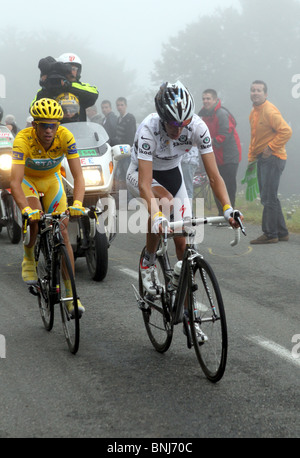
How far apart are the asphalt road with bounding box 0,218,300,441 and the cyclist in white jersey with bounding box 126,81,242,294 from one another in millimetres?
719

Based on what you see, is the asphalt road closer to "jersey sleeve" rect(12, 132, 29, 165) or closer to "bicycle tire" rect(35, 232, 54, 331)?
"bicycle tire" rect(35, 232, 54, 331)

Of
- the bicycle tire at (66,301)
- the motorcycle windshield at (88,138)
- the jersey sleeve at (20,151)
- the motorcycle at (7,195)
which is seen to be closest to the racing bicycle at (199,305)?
the bicycle tire at (66,301)

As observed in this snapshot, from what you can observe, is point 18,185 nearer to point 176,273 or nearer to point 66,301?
point 66,301

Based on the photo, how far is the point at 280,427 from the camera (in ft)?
12.1

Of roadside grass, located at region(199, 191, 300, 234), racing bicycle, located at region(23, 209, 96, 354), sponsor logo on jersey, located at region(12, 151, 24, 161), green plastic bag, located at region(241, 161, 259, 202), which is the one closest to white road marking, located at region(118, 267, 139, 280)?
racing bicycle, located at region(23, 209, 96, 354)

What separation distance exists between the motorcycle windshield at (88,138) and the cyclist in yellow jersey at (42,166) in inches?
59.9

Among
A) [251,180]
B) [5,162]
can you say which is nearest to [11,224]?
[5,162]

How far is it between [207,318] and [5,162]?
20.2 ft

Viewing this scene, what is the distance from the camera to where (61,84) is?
8125mm

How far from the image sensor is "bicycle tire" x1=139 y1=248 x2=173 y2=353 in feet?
16.0

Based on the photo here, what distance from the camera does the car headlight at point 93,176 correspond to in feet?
24.8

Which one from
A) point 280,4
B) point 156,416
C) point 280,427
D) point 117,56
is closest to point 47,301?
point 156,416
